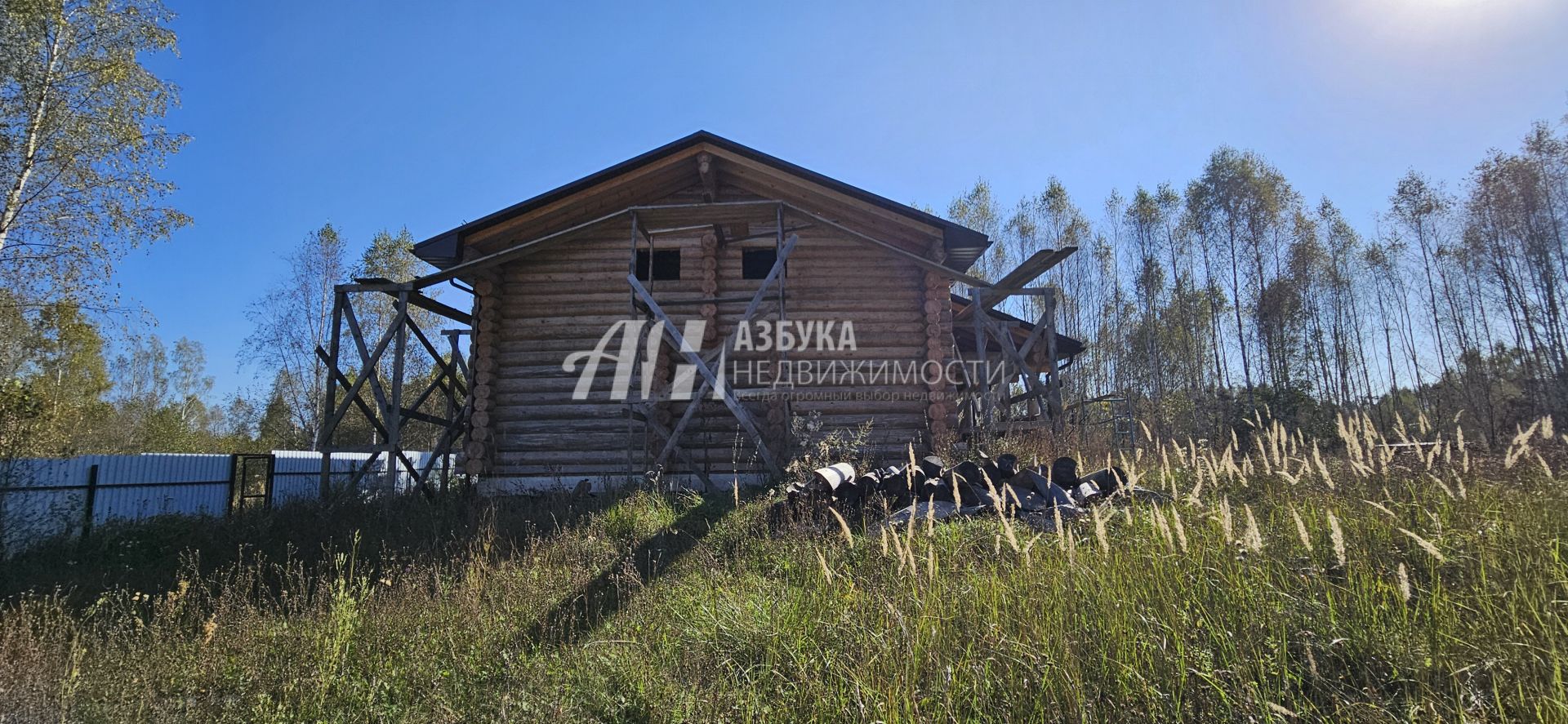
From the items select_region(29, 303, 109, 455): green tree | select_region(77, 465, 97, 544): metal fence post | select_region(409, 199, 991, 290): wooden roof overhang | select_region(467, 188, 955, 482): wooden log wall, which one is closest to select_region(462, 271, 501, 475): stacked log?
select_region(467, 188, 955, 482): wooden log wall

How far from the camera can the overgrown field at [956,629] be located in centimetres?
225

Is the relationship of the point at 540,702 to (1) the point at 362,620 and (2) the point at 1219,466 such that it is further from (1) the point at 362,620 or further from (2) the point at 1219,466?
(2) the point at 1219,466

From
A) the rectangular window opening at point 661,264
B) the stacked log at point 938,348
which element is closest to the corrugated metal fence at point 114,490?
the rectangular window opening at point 661,264

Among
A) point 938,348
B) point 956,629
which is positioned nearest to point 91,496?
point 938,348

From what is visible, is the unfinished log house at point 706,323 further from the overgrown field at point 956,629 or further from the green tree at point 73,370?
the green tree at point 73,370

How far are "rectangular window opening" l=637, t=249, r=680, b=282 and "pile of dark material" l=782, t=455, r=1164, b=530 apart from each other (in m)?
6.06

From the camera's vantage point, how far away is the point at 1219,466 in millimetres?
3574

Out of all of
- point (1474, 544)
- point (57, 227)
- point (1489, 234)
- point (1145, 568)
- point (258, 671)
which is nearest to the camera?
point (1474, 544)

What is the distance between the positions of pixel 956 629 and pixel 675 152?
9380mm

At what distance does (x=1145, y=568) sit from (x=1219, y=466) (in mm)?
897

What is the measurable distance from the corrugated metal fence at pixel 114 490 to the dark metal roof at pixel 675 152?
3.62 m

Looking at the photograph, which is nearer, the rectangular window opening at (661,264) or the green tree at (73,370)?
the rectangular window opening at (661,264)

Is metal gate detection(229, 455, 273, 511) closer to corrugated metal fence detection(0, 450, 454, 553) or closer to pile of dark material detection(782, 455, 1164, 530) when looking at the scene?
corrugated metal fence detection(0, 450, 454, 553)

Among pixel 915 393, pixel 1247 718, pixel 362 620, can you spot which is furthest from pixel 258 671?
pixel 915 393
